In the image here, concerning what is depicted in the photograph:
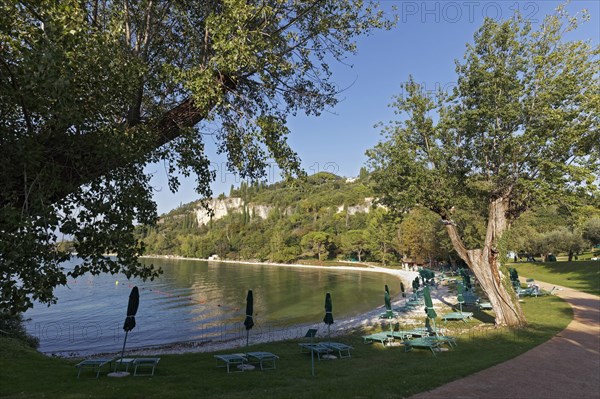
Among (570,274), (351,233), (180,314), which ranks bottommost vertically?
(180,314)

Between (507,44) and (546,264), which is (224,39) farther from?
(546,264)

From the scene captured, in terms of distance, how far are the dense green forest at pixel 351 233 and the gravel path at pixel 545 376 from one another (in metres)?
4.92

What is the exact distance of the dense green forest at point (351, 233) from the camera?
24.9 meters

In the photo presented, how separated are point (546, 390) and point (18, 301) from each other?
33.5 ft

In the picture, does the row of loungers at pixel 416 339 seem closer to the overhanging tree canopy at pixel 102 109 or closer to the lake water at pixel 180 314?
the overhanging tree canopy at pixel 102 109

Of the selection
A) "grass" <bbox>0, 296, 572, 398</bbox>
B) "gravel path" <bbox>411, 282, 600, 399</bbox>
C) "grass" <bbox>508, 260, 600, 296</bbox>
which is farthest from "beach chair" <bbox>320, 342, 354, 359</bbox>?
"grass" <bbox>508, 260, 600, 296</bbox>

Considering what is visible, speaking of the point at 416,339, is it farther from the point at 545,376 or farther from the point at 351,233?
the point at 351,233

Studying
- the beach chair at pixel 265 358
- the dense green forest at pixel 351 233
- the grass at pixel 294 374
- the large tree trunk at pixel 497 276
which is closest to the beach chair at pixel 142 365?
the grass at pixel 294 374

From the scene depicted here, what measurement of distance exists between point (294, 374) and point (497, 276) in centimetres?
1076

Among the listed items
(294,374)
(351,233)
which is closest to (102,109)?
(294,374)

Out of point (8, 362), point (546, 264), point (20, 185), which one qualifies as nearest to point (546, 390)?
point (20, 185)

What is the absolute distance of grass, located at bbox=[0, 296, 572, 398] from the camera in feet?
27.2

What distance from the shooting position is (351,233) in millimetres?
98562

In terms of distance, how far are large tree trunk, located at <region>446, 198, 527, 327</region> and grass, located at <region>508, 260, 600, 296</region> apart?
48.1 feet
